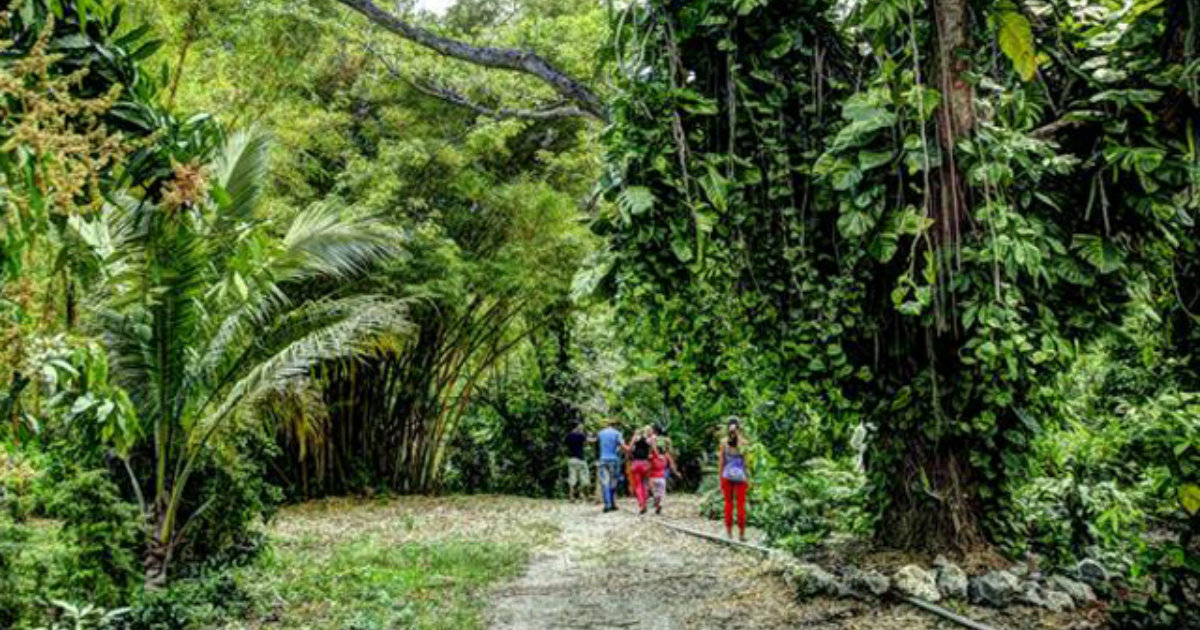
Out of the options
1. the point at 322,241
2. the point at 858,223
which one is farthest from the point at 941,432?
the point at 322,241

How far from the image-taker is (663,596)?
6.11 meters

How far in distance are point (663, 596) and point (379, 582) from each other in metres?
2.37

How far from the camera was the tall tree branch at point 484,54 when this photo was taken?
21.4ft

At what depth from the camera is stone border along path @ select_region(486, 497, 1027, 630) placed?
16.9 feet

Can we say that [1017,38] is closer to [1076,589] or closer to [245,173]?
[1076,589]

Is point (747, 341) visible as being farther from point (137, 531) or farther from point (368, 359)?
point (368, 359)

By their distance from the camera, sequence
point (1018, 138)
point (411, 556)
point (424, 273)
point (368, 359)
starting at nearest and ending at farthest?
point (1018, 138) → point (411, 556) → point (424, 273) → point (368, 359)

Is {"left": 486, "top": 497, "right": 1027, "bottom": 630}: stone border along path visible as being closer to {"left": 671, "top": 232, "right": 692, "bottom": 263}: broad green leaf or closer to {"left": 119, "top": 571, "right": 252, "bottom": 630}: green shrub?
{"left": 119, "top": 571, "right": 252, "bottom": 630}: green shrub

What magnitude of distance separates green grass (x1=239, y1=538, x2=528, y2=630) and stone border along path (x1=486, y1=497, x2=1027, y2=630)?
0.30m

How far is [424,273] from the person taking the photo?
1141 cm

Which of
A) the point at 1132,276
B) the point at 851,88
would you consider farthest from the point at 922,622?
the point at 851,88

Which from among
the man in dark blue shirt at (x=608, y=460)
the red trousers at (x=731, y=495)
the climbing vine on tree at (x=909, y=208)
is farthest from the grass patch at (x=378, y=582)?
the man in dark blue shirt at (x=608, y=460)

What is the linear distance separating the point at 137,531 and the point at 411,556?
288cm

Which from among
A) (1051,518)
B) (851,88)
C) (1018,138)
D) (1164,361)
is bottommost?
(1051,518)
